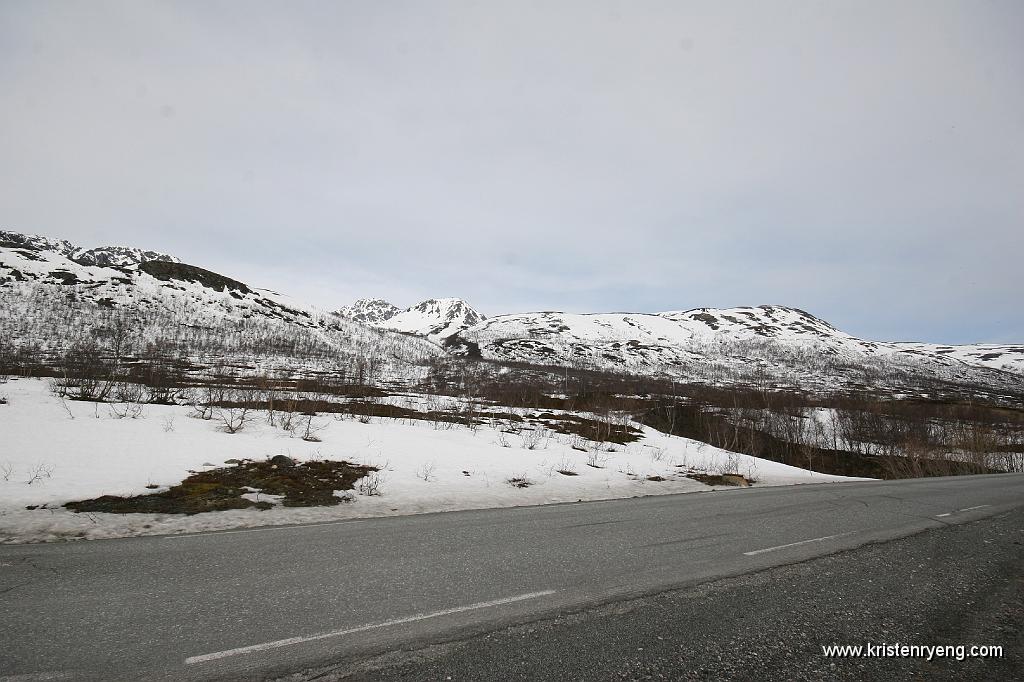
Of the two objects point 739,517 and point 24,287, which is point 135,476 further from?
point 24,287

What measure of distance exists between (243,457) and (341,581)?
408 inches

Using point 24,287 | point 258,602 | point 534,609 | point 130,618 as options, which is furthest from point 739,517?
point 24,287

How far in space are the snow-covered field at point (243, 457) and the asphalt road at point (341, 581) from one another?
158cm

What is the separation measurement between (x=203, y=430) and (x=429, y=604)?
15140 mm

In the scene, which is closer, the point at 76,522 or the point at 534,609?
the point at 534,609

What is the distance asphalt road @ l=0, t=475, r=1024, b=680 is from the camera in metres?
3.76

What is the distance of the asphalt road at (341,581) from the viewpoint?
376 centimetres

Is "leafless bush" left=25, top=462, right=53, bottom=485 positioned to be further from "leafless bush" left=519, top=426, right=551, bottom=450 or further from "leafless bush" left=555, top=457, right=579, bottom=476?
"leafless bush" left=519, top=426, right=551, bottom=450

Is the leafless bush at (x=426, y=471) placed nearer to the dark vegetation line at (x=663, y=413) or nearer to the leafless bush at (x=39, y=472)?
the dark vegetation line at (x=663, y=413)

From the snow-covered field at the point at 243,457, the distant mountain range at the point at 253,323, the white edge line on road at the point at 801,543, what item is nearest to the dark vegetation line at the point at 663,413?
the snow-covered field at the point at 243,457

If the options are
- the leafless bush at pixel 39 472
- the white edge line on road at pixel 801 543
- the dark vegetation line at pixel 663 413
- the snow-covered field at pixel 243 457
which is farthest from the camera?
the dark vegetation line at pixel 663 413

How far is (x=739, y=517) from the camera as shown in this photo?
9.78 metres

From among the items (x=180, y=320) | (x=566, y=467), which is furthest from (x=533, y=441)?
(x=180, y=320)

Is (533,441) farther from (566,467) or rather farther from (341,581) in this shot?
(341,581)
